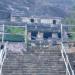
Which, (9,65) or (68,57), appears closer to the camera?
(9,65)

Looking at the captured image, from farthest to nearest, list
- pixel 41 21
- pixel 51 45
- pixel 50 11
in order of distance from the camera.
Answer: pixel 50 11
pixel 41 21
pixel 51 45

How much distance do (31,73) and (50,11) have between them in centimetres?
2050

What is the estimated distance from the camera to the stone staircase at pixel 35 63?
484 inches

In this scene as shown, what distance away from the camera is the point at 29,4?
112 feet

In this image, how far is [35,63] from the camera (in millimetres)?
12930

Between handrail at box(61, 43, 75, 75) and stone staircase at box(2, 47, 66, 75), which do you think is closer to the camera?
handrail at box(61, 43, 75, 75)

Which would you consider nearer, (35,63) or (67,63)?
(67,63)

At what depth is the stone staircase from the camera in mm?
12281

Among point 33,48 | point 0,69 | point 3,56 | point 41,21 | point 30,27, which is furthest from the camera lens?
point 41,21

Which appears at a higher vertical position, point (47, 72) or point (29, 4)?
point (29, 4)

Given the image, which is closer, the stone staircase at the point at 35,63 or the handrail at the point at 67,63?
the handrail at the point at 67,63

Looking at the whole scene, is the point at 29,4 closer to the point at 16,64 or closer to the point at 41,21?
the point at 41,21

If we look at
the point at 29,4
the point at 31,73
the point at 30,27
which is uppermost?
the point at 29,4

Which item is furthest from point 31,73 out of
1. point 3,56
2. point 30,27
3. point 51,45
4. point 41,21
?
point 41,21
